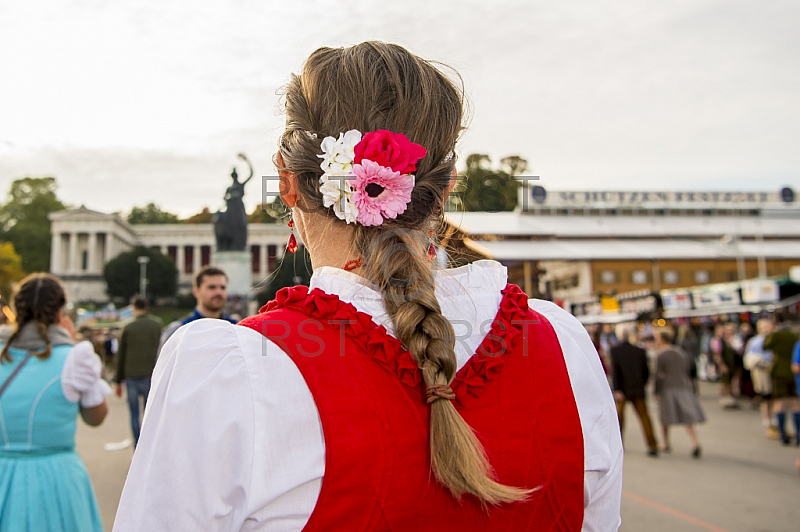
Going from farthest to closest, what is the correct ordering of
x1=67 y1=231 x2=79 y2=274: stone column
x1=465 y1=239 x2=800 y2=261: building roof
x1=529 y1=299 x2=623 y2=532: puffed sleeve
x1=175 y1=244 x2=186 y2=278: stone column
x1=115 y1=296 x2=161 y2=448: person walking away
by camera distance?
x1=175 y1=244 x2=186 y2=278: stone column
x1=67 y1=231 x2=79 y2=274: stone column
x1=465 y1=239 x2=800 y2=261: building roof
x1=115 y1=296 x2=161 y2=448: person walking away
x1=529 y1=299 x2=623 y2=532: puffed sleeve

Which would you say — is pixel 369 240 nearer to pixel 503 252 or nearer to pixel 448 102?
pixel 448 102

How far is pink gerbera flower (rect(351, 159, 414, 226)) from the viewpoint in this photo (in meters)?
1.19

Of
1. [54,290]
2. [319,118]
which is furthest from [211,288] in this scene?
[319,118]

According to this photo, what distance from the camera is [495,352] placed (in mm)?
1229

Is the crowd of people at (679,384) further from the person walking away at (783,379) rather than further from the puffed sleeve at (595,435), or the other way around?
the puffed sleeve at (595,435)

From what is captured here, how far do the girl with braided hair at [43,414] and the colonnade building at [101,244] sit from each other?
166 feet

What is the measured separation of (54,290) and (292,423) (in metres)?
3.15

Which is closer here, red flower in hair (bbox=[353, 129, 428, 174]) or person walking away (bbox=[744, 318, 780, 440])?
red flower in hair (bbox=[353, 129, 428, 174])

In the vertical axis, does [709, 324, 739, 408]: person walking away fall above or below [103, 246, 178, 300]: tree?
below

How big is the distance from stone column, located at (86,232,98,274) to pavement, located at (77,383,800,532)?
157ft

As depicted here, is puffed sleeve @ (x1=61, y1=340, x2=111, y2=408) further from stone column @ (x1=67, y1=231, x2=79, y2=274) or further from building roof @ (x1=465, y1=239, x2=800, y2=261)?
stone column @ (x1=67, y1=231, x2=79, y2=274)

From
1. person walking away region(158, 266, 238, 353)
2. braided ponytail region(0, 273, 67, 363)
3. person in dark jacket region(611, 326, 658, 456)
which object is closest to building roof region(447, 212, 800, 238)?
person in dark jacket region(611, 326, 658, 456)

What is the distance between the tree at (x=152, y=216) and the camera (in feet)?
183

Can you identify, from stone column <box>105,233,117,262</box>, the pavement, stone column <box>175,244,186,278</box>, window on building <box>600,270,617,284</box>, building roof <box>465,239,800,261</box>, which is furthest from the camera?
stone column <box>175,244,186,278</box>
